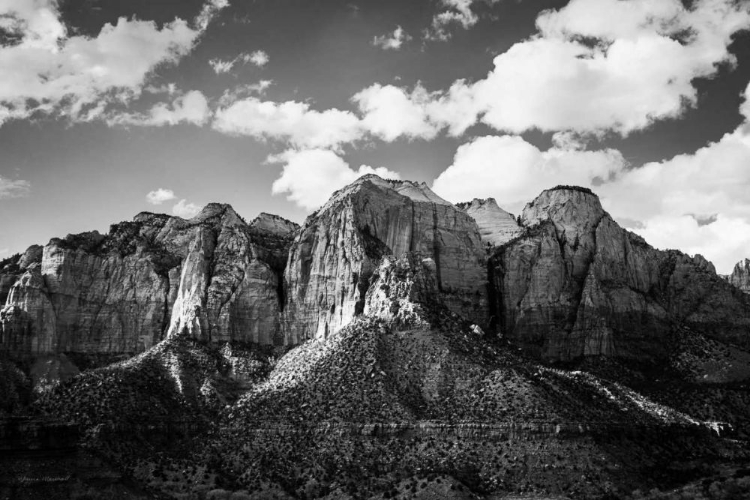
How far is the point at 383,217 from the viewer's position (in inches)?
6983

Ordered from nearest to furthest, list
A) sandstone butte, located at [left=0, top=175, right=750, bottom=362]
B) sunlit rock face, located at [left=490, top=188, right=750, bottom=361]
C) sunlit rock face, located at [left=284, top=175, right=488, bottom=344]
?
sunlit rock face, located at [left=284, top=175, right=488, bottom=344], sandstone butte, located at [left=0, top=175, right=750, bottom=362], sunlit rock face, located at [left=490, top=188, right=750, bottom=361]

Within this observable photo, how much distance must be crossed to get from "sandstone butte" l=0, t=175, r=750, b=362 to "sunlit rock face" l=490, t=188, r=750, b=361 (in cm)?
29

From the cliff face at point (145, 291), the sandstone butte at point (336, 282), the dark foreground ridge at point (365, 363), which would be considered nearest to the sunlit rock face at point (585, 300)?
the sandstone butte at point (336, 282)

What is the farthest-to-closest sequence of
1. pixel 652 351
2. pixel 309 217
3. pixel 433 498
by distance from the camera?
pixel 309 217 → pixel 652 351 → pixel 433 498

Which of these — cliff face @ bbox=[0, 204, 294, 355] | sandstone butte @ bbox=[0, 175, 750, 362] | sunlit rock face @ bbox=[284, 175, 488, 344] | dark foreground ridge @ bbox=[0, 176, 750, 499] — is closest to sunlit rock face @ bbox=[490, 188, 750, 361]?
sandstone butte @ bbox=[0, 175, 750, 362]

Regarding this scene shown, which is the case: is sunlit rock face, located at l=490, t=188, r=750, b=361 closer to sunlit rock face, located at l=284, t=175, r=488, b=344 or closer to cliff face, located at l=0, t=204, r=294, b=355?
sunlit rock face, located at l=284, t=175, r=488, b=344

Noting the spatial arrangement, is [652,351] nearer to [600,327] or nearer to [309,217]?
[600,327]

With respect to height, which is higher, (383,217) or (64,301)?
(383,217)

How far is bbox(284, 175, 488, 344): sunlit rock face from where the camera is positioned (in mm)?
163525

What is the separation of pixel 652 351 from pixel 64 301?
11594cm

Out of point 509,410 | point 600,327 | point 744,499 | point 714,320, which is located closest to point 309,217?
point 600,327

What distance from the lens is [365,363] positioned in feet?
449

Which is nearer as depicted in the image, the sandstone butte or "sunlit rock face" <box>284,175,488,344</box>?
"sunlit rock face" <box>284,175,488,344</box>

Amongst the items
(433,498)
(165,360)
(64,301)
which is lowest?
(433,498)
